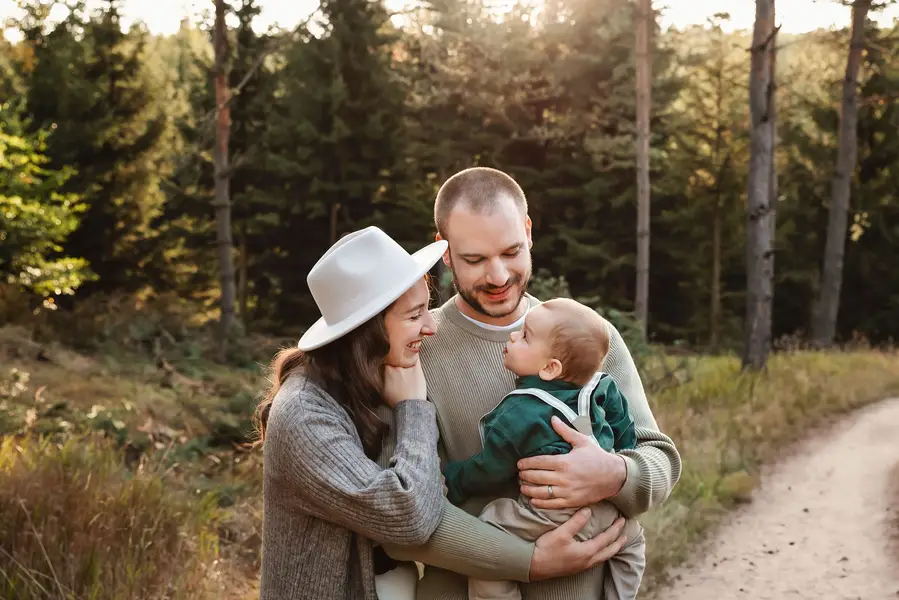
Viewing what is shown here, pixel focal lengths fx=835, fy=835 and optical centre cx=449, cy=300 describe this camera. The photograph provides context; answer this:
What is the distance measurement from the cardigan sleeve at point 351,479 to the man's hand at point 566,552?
1.14 feet

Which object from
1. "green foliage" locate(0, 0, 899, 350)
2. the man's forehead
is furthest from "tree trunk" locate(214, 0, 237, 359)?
the man's forehead

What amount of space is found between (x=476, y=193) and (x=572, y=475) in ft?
3.45

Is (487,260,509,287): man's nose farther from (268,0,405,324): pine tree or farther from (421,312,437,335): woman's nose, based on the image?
(268,0,405,324): pine tree

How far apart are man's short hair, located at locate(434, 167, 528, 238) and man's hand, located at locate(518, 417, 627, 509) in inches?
32.7

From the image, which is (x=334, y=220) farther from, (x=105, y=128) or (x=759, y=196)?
(x=759, y=196)

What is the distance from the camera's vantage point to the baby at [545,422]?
2.59 m

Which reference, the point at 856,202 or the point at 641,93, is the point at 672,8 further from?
the point at 856,202

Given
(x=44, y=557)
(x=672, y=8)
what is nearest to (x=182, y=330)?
(x=672, y=8)

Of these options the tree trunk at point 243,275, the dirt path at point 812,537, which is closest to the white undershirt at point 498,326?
the dirt path at point 812,537

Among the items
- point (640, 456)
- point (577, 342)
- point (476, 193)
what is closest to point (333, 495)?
point (577, 342)

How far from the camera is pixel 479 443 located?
285 cm

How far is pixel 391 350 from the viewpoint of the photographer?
8.65 ft

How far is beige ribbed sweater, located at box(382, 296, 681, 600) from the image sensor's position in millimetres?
2484

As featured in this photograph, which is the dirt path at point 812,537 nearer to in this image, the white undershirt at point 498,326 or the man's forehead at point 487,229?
the white undershirt at point 498,326
